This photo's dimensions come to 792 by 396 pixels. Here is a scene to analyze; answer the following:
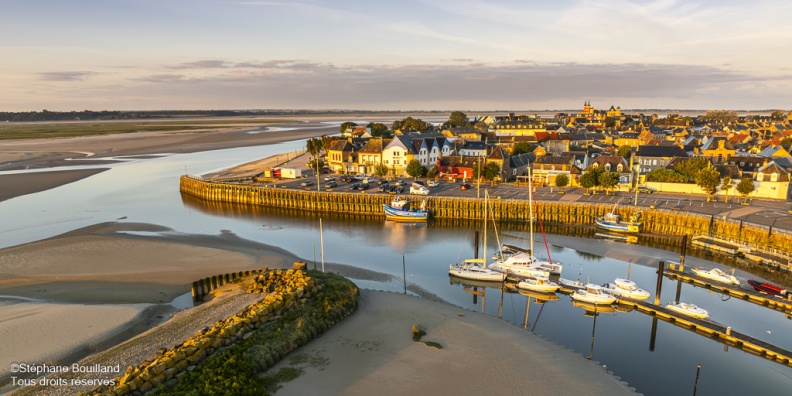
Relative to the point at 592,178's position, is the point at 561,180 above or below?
below

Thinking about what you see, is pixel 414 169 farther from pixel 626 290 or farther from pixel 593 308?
pixel 593 308

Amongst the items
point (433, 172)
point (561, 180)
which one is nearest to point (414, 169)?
point (433, 172)

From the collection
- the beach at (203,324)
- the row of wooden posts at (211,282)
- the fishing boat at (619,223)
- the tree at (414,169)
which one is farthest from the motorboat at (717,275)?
the tree at (414,169)

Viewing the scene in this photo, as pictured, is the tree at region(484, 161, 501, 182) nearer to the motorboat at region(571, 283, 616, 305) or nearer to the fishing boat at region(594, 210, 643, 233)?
the fishing boat at region(594, 210, 643, 233)

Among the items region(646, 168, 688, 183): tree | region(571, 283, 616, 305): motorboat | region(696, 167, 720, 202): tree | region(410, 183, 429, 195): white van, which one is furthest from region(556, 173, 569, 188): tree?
region(571, 283, 616, 305): motorboat

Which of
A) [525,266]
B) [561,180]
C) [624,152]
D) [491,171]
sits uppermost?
[624,152]
